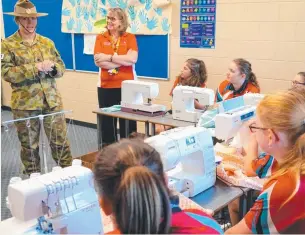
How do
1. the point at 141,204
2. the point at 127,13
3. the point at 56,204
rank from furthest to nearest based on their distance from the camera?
the point at 127,13
the point at 56,204
the point at 141,204

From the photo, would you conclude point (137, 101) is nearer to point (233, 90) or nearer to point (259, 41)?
point (233, 90)

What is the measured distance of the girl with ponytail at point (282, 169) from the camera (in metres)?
1.32

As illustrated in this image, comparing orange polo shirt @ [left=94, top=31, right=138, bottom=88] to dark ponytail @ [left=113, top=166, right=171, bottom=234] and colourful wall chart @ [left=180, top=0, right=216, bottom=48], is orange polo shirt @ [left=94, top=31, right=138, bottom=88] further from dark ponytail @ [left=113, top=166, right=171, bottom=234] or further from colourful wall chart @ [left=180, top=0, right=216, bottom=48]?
dark ponytail @ [left=113, top=166, right=171, bottom=234]

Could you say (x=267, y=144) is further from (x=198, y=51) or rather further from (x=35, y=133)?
(x=198, y=51)

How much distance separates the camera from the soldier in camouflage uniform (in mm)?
3012

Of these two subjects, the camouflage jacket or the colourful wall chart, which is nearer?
the camouflage jacket

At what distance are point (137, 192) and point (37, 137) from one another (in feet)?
8.08

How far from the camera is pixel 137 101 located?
3320 millimetres

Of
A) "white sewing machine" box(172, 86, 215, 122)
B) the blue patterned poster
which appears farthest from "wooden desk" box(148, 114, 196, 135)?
the blue patterned poster

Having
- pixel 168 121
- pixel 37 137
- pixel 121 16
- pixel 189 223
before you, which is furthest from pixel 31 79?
pixel 189 223

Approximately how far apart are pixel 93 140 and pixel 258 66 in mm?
2134

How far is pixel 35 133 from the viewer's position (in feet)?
10.5

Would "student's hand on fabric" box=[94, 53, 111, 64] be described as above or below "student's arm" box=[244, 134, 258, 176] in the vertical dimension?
above

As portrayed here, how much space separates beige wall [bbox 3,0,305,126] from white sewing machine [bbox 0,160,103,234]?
2.70 meters
